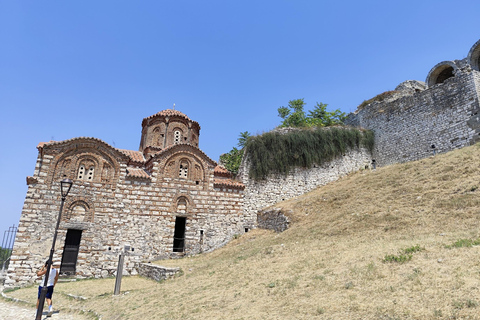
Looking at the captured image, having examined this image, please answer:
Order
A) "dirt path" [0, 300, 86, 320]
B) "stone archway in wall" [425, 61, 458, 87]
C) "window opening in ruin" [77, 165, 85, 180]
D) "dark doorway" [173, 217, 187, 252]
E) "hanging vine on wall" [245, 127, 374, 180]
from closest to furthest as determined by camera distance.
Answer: "dirt path" [0, 300, 86, 320] < "window opening in ruin" [77, 165, 85, 180] < "dark doorway" [173, 217, 187, 252] < "hanging vine on wall" [245, 127, 374, 180] < "stone archway in wall" [425, 61, 458, 87]

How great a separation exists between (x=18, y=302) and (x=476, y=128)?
877 inches

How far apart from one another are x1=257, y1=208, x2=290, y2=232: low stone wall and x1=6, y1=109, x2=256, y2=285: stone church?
27.4 inches

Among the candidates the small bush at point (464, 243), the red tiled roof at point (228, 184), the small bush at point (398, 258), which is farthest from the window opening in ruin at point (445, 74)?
the small bush at point (398, 258)

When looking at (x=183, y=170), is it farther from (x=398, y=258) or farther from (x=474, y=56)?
(x=474, y=56)

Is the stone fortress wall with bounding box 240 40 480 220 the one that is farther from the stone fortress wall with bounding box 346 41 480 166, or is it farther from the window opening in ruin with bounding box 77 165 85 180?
the window opening in ruin with bounding box 77 165 85 180

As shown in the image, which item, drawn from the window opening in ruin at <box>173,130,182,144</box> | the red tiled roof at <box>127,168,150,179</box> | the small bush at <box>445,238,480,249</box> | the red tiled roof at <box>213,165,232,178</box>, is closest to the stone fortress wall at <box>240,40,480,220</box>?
the red tiled roof at <box>213,165,232,178</box>

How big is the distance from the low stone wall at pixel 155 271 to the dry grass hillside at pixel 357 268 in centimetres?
46

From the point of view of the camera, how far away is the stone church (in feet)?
45.5

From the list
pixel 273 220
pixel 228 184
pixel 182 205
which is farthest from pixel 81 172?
pixel 273 220

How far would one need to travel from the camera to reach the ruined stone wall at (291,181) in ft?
61.4

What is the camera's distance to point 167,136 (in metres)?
21.5

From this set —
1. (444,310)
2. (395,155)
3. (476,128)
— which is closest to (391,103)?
(395,155)

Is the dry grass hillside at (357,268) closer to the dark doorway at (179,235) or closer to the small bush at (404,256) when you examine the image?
the small bush at (404,256)

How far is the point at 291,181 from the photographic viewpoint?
1975cm
